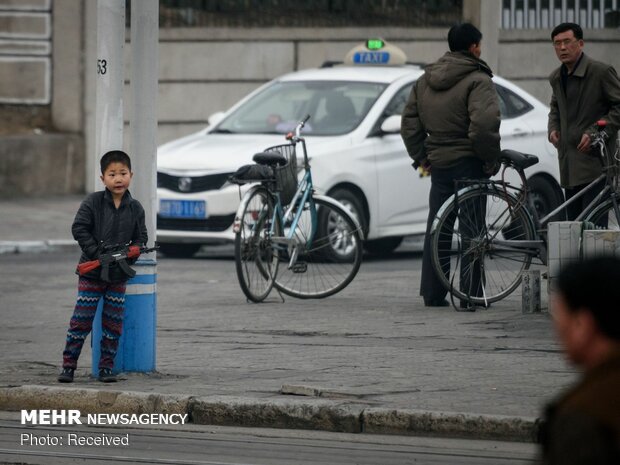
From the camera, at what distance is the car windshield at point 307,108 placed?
14.5 metres

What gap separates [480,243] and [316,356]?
2.15m

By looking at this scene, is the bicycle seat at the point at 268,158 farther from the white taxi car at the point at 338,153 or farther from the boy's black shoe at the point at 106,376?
the boy's black shoe at the point at 106,376

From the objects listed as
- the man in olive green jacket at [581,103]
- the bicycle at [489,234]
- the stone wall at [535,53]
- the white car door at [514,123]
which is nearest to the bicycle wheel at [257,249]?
the bicycle at [489,234]

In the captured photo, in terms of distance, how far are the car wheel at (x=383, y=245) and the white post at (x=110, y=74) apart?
7690mm

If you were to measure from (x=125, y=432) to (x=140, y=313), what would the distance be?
1.12m

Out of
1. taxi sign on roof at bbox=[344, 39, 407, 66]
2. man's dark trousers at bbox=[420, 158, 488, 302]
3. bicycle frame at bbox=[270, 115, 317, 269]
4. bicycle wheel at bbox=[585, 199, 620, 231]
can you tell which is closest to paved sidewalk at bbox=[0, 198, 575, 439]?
man's dark trousers at bbox=[420, 158, 488, 302]

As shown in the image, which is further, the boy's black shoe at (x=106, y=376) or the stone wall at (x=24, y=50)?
the stone wall at (x=24, y=50)

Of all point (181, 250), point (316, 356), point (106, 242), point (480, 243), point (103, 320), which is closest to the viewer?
point (106, 242)

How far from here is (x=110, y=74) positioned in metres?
7.54

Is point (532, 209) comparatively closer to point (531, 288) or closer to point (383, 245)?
point (531, 288)

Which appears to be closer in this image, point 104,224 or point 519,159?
point 104,224

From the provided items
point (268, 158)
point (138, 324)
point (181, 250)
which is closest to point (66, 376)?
point (138, 324)

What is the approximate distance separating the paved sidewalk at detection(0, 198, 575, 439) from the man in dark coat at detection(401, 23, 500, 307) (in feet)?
2.95

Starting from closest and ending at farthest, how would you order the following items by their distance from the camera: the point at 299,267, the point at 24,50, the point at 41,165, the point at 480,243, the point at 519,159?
the point at 480,243
the point at 519,159
the point at 299,267
the point at 41,165
the point at 24,50
